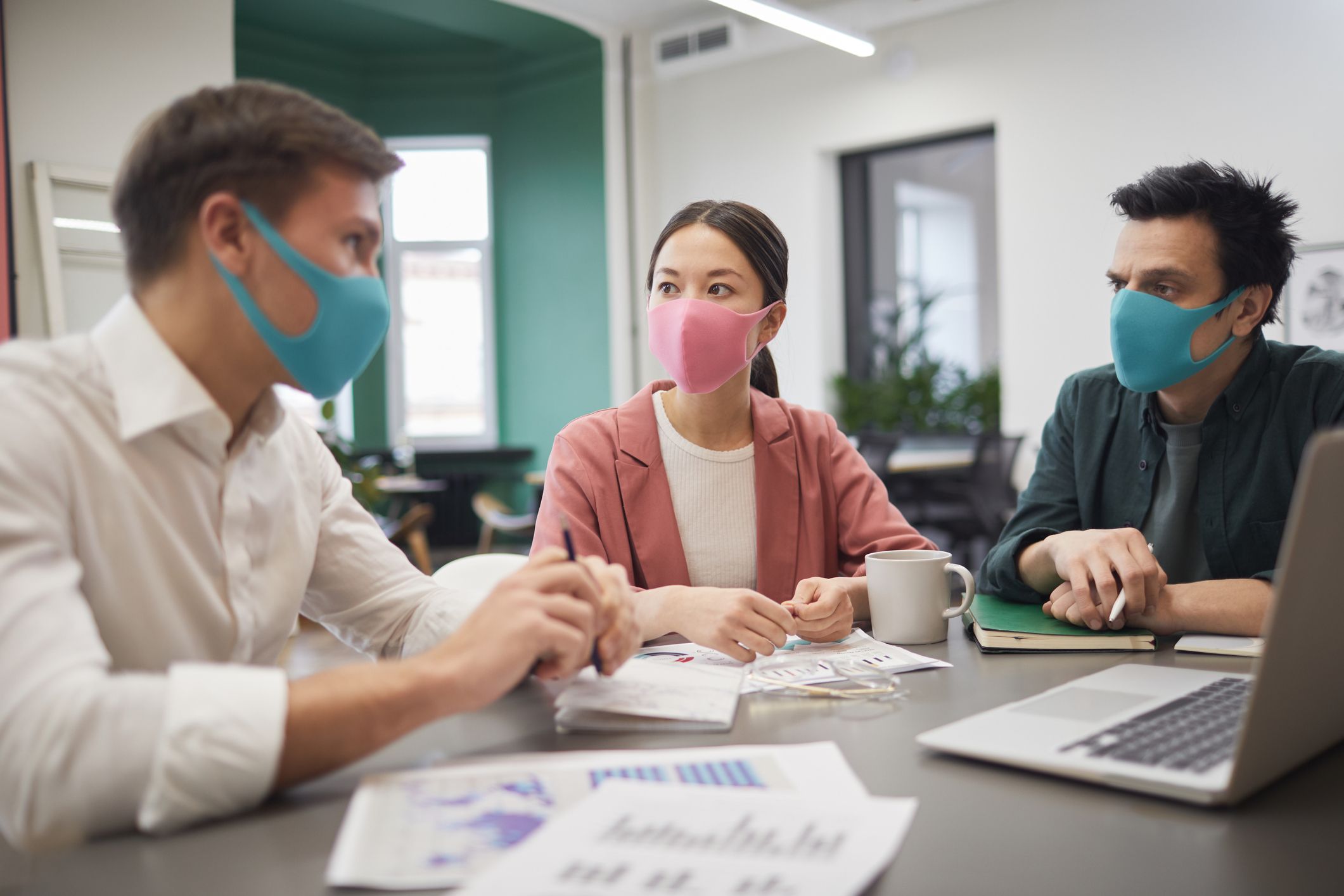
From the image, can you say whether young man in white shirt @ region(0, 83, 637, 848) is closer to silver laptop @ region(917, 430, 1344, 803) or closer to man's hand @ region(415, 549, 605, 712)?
man's hand @ region(415, 549, 605, 712)

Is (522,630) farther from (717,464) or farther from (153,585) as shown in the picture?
(717,464)

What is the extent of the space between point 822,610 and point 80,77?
4.97m

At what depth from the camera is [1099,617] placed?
1.34 m

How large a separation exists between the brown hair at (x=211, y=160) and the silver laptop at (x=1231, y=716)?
758 millimetres

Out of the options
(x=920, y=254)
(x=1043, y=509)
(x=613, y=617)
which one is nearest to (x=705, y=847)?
(x=613, y=617)

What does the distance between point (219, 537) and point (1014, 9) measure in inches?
237

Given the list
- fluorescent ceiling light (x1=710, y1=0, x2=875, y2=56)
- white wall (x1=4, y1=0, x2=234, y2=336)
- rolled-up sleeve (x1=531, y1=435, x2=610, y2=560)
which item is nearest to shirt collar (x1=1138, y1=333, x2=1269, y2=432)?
rolled-up sleeve (x1=531, y1=435, x2=610, y2=560)

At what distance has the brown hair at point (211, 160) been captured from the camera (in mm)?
950

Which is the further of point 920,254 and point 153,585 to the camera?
point 920,254

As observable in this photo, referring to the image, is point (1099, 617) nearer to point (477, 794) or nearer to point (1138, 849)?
point (1138, 849)

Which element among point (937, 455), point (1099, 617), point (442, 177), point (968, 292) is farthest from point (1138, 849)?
point (442, 177)

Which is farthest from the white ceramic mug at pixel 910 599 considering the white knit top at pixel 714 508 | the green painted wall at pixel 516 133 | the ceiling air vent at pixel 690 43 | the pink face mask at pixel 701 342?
the ceiling air vent at pixel 690 43

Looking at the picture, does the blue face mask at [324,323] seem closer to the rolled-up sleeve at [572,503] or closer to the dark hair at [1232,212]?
the rolled-up sleeve at [572,503]

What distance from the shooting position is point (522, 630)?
884 mm
